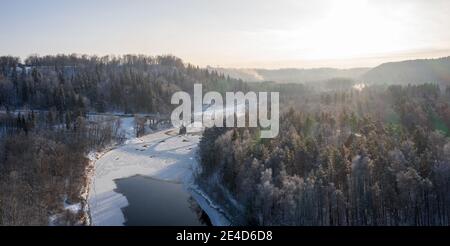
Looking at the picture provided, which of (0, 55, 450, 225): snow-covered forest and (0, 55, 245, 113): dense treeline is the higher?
(0, 55, 245, 113): dense treeline

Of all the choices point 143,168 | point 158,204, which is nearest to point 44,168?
point 158,204

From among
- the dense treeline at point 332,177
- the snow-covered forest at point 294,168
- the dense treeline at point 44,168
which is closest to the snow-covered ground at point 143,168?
the snow-covered forest at point 294,168

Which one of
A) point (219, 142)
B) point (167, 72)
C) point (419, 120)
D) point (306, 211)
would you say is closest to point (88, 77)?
point (167, 72)

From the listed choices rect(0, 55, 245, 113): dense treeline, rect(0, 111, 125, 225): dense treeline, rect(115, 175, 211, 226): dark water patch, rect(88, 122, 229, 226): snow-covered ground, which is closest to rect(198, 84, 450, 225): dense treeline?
rect(115, 175, 211, 226): dark water patch

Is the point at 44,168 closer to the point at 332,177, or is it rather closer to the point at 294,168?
the point at 294,168

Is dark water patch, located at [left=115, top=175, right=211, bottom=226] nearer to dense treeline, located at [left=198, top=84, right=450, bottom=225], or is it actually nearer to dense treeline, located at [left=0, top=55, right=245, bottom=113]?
dense treeline, located at [left=198, top=84, right=450, bottom=225]
